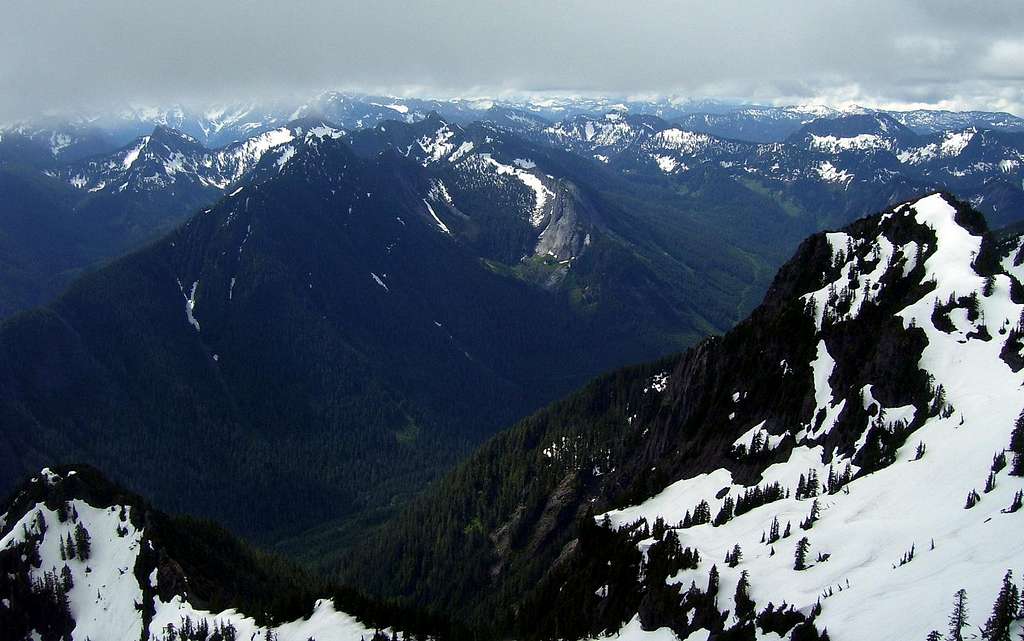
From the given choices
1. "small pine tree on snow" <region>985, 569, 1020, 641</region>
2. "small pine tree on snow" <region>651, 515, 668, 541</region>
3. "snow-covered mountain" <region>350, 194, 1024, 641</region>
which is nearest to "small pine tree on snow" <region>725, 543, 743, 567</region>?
"snow-covered mountain" <region>350, 194, 1024, 641</region>

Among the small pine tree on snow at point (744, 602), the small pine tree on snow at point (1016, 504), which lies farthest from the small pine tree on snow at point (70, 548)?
the small pine tree on snow at point (1016, 504)

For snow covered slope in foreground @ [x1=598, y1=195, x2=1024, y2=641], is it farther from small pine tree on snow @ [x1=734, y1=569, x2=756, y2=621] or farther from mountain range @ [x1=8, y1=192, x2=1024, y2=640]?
small pine tree on snow @ [x1=734, y1=569, x2=756, y2=621]

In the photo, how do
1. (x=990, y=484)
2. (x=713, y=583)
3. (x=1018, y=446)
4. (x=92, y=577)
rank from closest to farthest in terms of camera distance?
(x=990, y=484)
(x=1018, y=446)
(x=713, y=583)
(x=92, y=577)

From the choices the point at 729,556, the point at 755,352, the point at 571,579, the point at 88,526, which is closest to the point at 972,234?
the point at 755,352

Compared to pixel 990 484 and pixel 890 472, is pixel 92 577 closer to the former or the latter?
pixel 890 472

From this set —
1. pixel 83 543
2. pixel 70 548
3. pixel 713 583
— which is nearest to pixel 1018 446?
pixel 713 583
